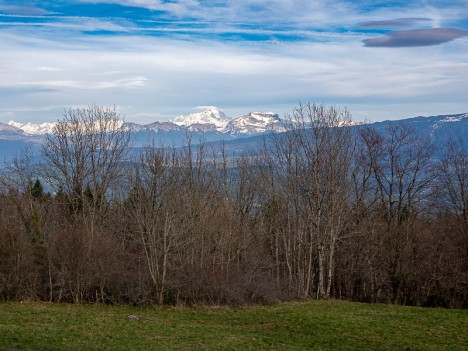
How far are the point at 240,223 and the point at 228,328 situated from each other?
718 inches

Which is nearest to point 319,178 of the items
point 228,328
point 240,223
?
point 240,223

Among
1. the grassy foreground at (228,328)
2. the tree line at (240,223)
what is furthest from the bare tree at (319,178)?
the grassy foreground at (228,328)

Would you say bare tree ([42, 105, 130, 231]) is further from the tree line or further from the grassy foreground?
the grassy foreground

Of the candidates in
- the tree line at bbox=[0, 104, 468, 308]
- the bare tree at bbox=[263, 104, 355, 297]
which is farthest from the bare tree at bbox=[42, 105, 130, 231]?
the bare tree at bbox=[263, 104, 355, 297]

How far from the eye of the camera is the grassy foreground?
19.5m

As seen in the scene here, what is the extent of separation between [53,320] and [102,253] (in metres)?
8.96

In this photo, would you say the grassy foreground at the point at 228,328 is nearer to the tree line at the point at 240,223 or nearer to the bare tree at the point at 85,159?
the tree line at the point at 240,223

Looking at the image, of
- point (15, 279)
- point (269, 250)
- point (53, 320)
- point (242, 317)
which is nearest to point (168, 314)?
point (242, 317)

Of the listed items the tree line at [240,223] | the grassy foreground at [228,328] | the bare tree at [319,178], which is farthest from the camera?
the bare tree at [319,178]

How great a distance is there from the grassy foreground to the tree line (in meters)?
2.16

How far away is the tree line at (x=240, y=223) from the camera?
31219mm

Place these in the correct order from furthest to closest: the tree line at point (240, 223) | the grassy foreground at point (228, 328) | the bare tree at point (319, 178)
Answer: the bare tree at point (319, 178) < the tree line at point (240, 223) < the grassy foreground at point (228, 328)

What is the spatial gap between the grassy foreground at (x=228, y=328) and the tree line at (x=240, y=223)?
216 centimetres

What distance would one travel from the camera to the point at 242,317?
88.0ft
